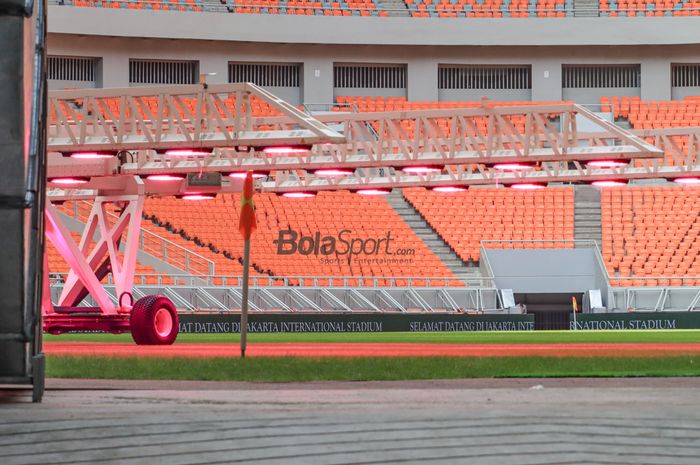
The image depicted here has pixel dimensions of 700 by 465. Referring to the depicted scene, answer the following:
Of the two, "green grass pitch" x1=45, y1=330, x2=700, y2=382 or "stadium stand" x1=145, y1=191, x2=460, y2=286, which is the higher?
"stadium stand" x1=145, y1=191, x2=460, y2=286

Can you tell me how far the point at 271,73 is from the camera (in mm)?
60531

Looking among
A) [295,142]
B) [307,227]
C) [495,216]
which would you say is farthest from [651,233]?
[295,142]

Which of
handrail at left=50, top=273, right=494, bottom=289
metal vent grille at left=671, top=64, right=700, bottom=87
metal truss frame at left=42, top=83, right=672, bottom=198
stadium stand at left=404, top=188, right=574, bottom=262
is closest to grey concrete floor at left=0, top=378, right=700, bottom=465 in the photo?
metal truss frame at left=42, top=83, right=672, bottom=198

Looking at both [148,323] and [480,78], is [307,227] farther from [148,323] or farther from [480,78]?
[148,323]

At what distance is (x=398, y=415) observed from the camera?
10547 mm

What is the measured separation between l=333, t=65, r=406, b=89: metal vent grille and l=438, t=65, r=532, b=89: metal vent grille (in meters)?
1.93

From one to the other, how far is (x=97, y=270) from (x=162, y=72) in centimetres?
3054

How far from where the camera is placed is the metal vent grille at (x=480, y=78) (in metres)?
61.7

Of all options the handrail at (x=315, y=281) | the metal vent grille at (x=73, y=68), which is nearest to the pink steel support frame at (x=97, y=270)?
A: the handrail at (x=315, y=281)

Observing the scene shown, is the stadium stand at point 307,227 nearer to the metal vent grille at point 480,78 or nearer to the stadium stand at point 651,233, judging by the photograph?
the stadium stand at point 651,233

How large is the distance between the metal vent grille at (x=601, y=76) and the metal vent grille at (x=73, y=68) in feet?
68.4

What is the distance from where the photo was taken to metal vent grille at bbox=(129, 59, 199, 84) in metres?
58.9

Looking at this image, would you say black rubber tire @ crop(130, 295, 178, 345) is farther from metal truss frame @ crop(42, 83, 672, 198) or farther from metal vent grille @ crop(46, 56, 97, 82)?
metal vent grille @ crop(46, 56, 97, 82)

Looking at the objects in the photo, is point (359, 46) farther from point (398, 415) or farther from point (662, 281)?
point (398, 415)
